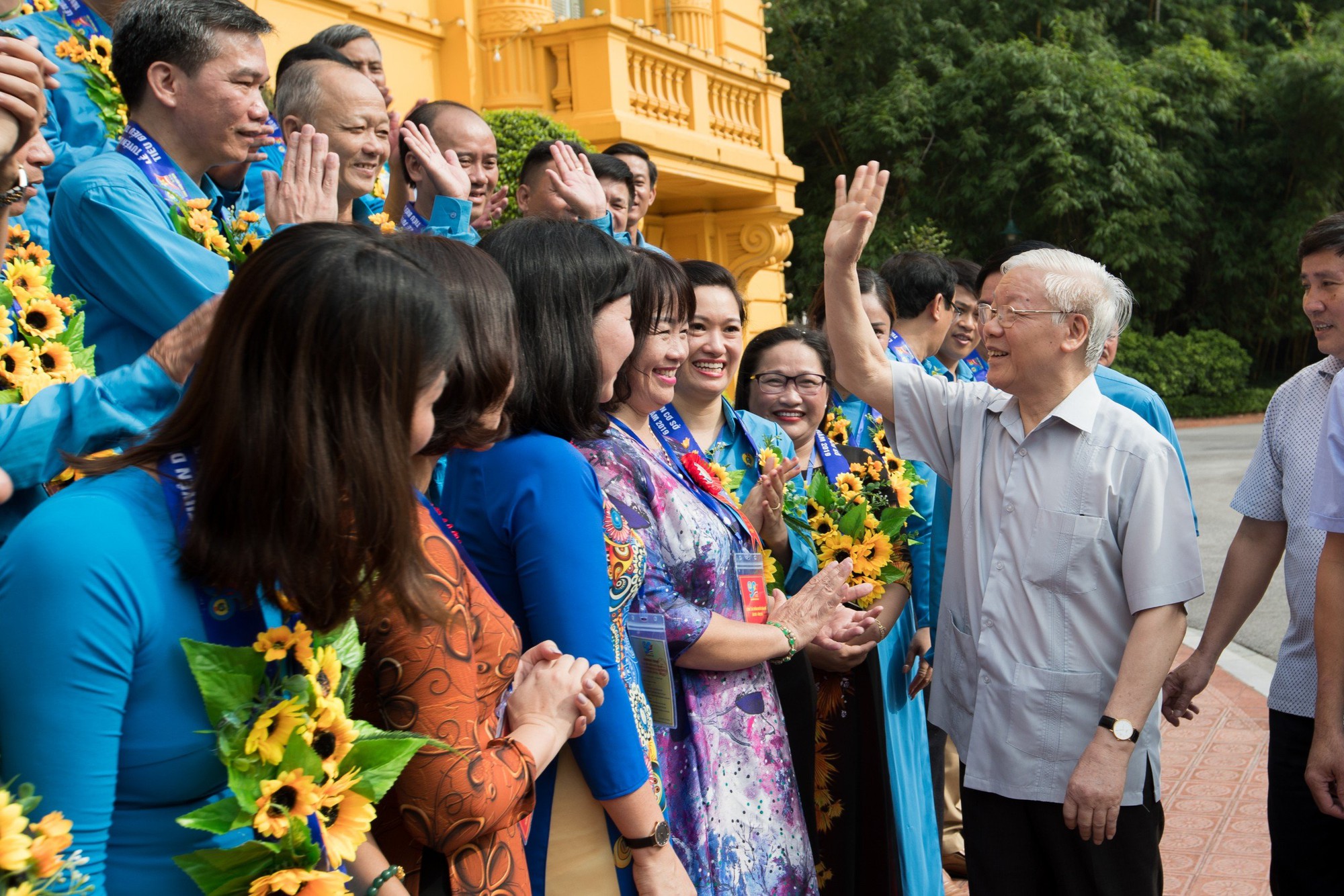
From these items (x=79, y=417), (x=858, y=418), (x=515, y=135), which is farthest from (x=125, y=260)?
(x=515, y=135)

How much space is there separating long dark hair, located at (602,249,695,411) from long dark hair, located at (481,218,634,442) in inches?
11.4

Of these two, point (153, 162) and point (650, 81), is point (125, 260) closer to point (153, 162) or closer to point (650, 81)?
point (153, 162)

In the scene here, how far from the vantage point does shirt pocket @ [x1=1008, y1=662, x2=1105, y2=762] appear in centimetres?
301

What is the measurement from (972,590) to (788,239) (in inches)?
512

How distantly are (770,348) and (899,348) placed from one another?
0.96 m

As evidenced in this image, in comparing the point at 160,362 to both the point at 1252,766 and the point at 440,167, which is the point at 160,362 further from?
the point at 1252,766

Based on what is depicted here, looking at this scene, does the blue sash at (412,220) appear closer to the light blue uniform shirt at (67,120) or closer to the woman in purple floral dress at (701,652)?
the light blue uniform shirt at (67,120)

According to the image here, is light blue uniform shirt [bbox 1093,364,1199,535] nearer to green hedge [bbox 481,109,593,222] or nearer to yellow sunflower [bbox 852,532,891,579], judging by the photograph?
yellow sunflower [bbox 852,532,891,579]

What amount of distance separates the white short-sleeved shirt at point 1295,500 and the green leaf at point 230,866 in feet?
8.95

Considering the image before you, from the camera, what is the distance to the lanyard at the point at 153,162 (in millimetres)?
2898

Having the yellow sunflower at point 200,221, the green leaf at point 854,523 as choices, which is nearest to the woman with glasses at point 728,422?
the green leaf at point 854,523

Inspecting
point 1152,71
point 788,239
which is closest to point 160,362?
point 788,239

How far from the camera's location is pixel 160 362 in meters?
2.02

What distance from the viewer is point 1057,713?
119 inches
